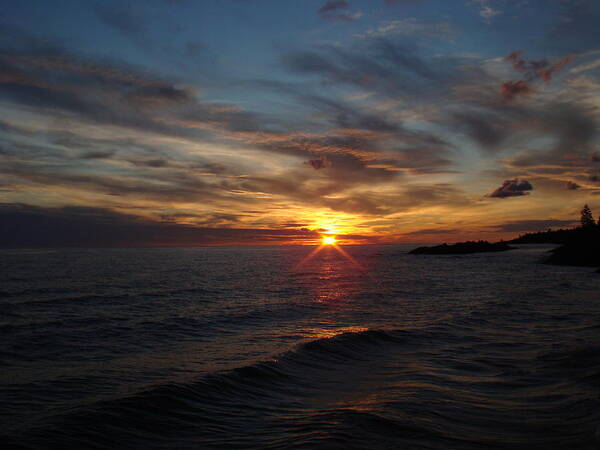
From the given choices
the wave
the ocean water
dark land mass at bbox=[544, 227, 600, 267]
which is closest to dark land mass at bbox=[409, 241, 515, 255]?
dark land mass at bbox=[544, 227, 600, 267]

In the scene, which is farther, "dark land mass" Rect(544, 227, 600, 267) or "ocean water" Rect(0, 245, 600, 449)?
"dark land mass" Rect(544, 227, 600, 267)

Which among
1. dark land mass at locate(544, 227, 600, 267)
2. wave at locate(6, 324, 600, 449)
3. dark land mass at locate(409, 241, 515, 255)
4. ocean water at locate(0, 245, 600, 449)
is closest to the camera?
wave at locate(6, 324, 600, 449)

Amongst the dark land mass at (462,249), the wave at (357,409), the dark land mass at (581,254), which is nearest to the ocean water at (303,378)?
the wave at (357,409)

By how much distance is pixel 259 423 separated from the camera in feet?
31.5

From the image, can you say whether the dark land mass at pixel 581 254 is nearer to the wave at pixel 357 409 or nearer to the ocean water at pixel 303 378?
the ocean water at pixel 303 378

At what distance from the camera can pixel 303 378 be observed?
13.4 m

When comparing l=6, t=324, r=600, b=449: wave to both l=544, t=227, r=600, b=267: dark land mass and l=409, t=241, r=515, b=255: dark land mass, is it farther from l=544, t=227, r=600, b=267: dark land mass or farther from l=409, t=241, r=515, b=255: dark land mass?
l=409, t=241, r=515, b=255: dark land mass

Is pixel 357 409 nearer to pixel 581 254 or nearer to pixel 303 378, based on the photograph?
pixel 303 378

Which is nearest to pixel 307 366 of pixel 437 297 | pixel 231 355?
pixel 231 355

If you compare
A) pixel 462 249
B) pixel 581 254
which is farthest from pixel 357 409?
pixel 462 249

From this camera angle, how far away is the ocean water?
28.9 feet

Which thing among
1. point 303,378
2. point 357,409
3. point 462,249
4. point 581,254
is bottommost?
point 303,378

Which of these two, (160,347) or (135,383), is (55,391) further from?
(160,347)

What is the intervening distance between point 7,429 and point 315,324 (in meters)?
16.4
